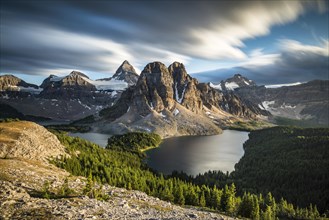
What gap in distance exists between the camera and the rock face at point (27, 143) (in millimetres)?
96688

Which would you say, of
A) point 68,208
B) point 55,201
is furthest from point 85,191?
point 68,208

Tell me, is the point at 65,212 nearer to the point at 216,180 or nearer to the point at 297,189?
the point at 216,180

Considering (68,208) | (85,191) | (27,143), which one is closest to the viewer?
(68,208)

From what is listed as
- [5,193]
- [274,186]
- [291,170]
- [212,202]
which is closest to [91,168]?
[212,202]

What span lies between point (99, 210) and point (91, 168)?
243 ft

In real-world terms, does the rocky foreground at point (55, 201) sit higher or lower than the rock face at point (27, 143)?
lower

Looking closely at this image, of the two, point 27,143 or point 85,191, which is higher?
point 27,143

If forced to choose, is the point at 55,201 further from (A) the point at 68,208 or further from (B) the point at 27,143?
(B) the point at 27,143

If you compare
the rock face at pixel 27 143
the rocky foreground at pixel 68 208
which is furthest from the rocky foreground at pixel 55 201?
the rock face at pixel 27 143

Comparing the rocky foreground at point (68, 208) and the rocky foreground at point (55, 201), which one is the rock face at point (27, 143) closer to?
the rocky foreground at point (55, 201)

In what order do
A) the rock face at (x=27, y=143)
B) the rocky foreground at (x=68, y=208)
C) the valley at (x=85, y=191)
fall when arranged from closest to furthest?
the rocky foreground at (x=68, y=208), the valley at (x=85, y=191), the rock face at (x=27, y=143)

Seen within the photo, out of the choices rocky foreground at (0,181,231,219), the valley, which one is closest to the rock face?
the valley

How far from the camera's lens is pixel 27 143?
105 metres

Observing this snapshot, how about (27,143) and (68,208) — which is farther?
(27,143)
